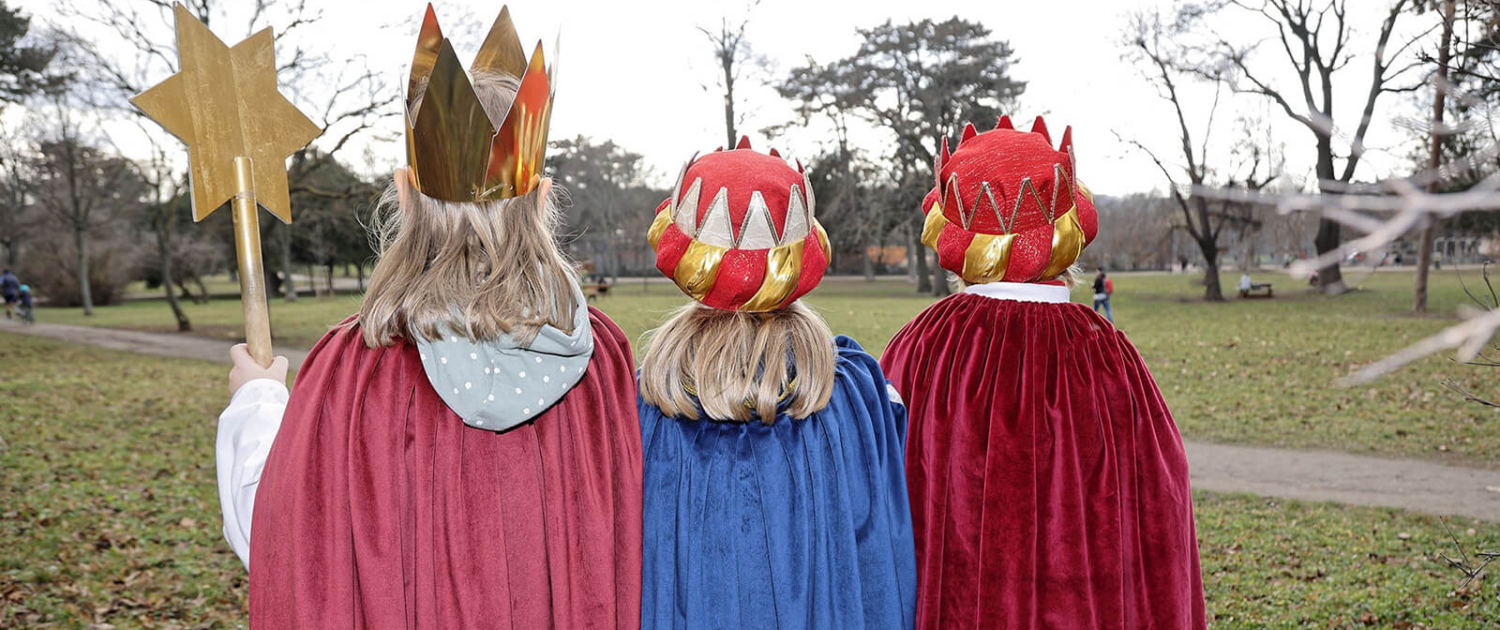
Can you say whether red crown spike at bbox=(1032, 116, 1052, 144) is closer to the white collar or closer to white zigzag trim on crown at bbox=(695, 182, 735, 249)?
the white collar

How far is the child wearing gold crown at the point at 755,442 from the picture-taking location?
2.42m

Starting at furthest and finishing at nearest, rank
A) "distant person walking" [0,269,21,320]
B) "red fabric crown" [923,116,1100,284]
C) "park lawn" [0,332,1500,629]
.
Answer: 1. "distant person walking" [0,269,21,320]
2. "park lawn" [0,332,1500,629]
3. "red fabric crown" [923,116,1100,284]

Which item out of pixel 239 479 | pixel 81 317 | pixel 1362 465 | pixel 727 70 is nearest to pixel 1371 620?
pixel 1362 465

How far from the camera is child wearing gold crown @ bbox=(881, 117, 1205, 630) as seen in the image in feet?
8.89

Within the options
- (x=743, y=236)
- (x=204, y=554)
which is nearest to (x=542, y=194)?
(x=743, y=236)

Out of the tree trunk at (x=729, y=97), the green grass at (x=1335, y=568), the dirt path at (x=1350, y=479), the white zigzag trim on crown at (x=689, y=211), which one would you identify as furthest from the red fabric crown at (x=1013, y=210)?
the tree trunk at (x=729, y=97)

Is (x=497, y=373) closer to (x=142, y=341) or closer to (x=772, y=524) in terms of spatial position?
(x=772, y=524)

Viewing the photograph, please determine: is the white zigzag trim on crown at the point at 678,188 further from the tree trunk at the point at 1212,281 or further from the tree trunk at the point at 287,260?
the tree trunk at the point at 287,260

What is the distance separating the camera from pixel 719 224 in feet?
8.03

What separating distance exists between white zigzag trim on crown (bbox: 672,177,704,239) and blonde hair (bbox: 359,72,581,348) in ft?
1.26

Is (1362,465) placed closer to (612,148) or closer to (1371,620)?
(1371,620)

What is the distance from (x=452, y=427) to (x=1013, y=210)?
5.64 feet

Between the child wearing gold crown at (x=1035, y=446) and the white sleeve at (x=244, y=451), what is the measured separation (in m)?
1.79

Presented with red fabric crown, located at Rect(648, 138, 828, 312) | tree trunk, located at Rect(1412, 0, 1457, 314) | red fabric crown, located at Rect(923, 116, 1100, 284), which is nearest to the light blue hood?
red fabric crown, located at Rect(648, 138, 828, 312)
